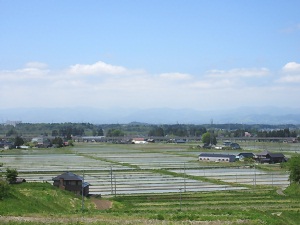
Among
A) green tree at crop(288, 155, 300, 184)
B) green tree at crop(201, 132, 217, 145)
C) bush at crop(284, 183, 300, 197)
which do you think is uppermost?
green tree at crop(201, 132, 217, 145)

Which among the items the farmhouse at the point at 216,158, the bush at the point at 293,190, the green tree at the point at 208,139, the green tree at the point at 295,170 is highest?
the green tree at the point at 208,139

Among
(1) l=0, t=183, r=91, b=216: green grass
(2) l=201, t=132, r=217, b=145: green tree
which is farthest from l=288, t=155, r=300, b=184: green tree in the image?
(2) l=201, t=132, r=217, b=145: green tree

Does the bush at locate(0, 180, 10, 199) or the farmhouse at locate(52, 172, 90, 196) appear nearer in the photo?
the bush at locate(0, 180, 10, 199)

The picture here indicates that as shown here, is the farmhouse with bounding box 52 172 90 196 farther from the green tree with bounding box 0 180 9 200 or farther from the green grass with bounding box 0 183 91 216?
the green tree with bounding box 0 180 9 200

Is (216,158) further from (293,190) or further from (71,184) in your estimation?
(71,184)

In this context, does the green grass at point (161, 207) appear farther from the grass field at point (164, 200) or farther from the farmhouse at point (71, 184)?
the farmhouse at point (71, 184)

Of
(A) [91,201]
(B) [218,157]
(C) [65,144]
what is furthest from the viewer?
(C) [65,144]

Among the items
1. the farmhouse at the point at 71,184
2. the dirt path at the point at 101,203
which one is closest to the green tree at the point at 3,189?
the dirt path at the point at 101,203

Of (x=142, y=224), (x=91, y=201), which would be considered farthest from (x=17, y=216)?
(x=91, y=201)

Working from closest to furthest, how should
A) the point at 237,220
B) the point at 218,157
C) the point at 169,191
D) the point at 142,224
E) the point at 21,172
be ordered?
1. the point at 142,224
2. the point at 237,220
3. the point at 169,191
4. the point at 21,172
5. the point at 218,157

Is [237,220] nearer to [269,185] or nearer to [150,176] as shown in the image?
[269,185]

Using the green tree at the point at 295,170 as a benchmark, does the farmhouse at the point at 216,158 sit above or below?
below

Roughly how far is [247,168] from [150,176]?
1106cm

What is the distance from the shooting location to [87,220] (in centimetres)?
1192
